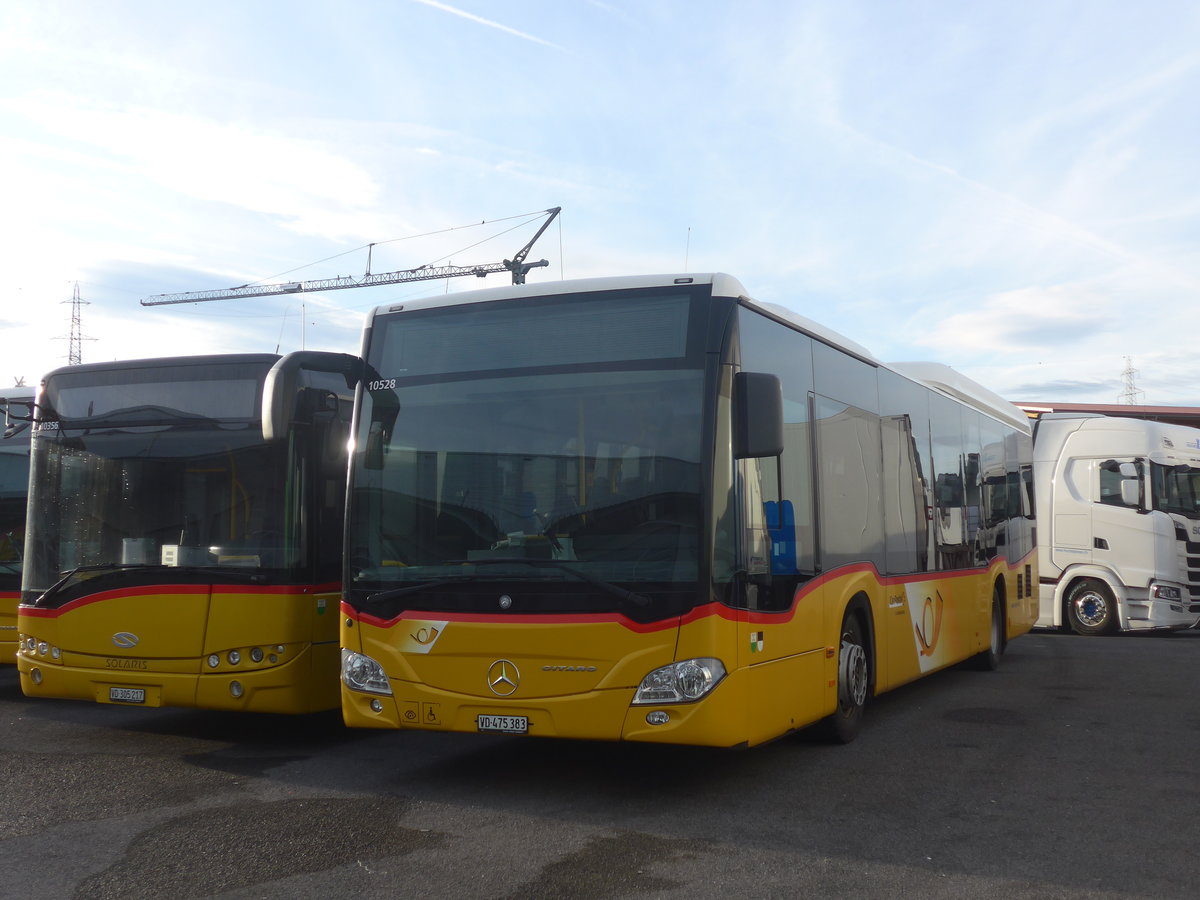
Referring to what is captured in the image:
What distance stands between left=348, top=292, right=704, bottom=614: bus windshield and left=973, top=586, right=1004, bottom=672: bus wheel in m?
8.02

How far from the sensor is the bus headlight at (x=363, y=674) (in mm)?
7121

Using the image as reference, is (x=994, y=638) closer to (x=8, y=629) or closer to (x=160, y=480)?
(x=160, y=480)

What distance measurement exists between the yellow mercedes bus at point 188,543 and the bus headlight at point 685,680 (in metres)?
3.05

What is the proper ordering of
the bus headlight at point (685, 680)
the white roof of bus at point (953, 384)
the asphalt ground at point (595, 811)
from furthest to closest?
1. the white roof of bus at point (953, 384)
2. the bus headlight at point (685, 680)
3. the asphalt ground at point (595, 811)

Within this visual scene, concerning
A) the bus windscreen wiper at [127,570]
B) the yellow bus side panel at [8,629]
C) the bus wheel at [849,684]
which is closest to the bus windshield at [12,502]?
the yellow bus side panel at [8,629]

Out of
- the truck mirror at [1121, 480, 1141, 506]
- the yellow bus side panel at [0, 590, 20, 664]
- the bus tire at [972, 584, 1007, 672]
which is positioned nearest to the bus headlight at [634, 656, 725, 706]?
the yellow bus side panel at [0, 590, 20, 664]

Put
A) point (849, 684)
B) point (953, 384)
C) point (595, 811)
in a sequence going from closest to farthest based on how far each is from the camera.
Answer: point (595, 811)
point (849, 684)
point (953, 384)

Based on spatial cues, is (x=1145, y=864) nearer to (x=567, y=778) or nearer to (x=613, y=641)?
Result: (x=613, y=641)

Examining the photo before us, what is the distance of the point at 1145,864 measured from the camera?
5539mm

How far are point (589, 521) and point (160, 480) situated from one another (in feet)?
12.1

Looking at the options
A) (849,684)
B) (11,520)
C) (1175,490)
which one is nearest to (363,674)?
(849,684)

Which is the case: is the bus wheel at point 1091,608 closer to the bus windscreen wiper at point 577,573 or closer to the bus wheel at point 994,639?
the bus wheel at point 994,639

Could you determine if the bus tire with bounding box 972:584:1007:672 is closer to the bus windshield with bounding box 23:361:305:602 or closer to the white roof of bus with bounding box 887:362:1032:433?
the white roof of bus with bounding box 887:362:1032:433

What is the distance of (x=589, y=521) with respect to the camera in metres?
6.70
